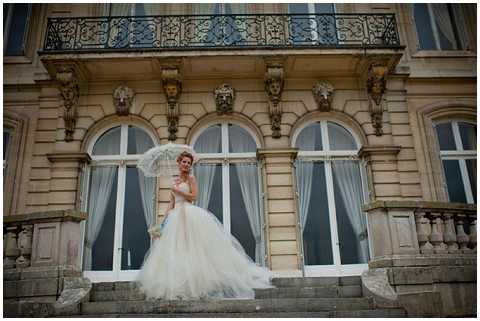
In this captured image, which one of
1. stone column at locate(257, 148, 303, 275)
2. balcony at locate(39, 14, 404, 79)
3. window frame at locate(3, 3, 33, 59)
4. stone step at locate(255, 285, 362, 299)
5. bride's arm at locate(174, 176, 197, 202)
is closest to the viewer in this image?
bride's arm at locate(174, 176, 197, 202)

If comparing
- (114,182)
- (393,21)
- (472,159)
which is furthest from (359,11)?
(114,182)

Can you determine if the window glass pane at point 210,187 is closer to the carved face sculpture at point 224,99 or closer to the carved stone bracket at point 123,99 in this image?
the carved face sculpture at point 224,99

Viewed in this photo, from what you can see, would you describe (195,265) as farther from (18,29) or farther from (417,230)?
(18,29)

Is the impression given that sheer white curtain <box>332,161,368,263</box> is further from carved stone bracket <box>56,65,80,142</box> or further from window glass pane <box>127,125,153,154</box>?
carved stone bracket <box>56,65,80,142</box>

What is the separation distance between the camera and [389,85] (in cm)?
904

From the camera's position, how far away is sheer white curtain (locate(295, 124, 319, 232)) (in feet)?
27.1

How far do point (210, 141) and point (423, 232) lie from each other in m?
4.50

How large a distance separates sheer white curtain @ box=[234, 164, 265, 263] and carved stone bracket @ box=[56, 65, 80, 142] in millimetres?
3360

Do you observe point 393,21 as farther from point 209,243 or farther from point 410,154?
point 209,243

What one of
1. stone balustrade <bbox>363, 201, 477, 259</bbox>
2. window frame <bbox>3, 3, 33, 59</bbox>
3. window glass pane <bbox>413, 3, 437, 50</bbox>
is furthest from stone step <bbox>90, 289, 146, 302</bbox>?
window glass pane <bbox>413, 3, 437, 50</bbox>

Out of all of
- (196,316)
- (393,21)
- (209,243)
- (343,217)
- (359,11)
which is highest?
(359,11)

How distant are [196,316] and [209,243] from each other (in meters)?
0.92

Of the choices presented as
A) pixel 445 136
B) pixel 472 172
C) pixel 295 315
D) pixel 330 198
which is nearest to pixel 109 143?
pixel 330 198

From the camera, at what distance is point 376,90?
872cm
